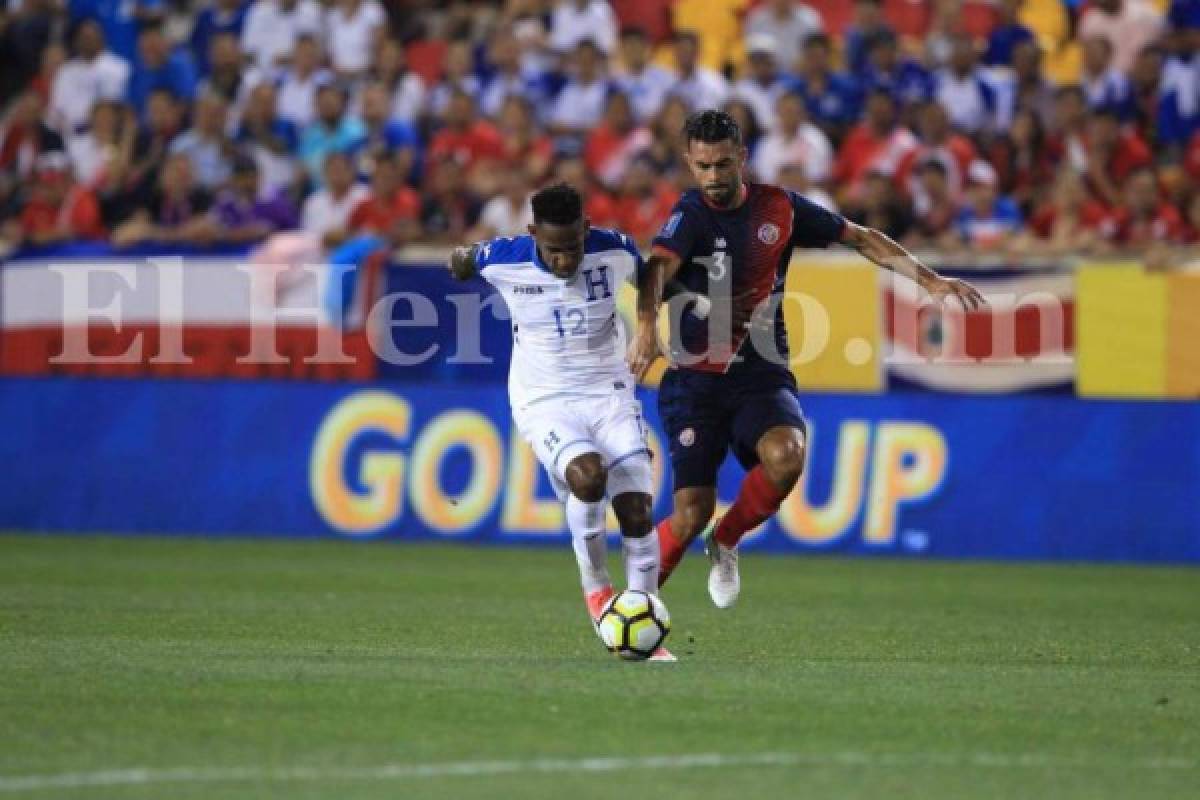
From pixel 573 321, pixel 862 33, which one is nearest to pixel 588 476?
pixel 573 321

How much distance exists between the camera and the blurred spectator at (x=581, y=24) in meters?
23.6

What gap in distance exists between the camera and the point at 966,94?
2189 cm

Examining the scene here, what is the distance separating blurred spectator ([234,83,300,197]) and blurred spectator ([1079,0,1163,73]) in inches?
305

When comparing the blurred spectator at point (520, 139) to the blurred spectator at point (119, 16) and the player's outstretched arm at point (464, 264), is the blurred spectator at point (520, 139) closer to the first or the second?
the blurred spectator at point (119, 16)

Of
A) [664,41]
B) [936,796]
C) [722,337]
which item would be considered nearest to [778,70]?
[664,41]

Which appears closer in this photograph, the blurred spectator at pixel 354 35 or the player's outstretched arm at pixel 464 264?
the player's outstretched arm at pixel 464 264

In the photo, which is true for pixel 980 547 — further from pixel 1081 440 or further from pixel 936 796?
pixel 936 796

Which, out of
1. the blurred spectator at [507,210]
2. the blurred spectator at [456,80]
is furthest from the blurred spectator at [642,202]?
the blurred spectator at [456,80]

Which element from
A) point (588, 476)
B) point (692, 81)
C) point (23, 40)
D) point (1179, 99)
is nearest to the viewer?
point (588, 476)

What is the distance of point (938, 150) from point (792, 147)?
4.32 feet

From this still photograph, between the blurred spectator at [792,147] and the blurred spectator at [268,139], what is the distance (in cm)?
467

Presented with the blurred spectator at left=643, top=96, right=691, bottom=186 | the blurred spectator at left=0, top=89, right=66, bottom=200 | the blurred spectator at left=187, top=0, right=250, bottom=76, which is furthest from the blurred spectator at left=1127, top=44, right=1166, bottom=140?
the blurred spectator at left=0, top=89, right=66, bottom=200

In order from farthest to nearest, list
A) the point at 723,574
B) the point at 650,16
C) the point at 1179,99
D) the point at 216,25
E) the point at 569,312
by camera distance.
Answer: the point at 216,25 → the point at 650,16 → the point at 1179,99 → the point at 723,574 → the point at 569,312

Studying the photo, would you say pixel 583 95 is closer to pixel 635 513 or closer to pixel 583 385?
pixel 583 385
